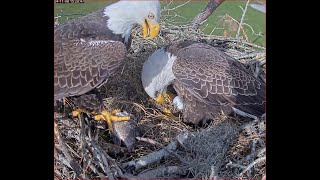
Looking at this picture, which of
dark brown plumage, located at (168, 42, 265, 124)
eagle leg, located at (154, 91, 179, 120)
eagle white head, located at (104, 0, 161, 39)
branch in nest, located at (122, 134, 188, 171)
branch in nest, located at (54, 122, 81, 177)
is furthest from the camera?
eagle leg, located at (154, 91, 179, 120)

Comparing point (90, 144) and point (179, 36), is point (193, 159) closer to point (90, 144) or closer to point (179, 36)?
point (90, 144)

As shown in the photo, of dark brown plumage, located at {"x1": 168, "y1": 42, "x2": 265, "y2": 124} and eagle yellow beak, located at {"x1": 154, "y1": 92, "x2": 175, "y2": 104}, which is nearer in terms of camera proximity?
dark brown plumage, located at {"x1": 168, "y1": 42, "x2": 265, "y2": 124}

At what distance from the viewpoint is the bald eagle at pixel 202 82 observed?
217 centimetres

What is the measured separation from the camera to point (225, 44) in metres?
2.75

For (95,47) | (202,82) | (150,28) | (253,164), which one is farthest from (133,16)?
(253,164)

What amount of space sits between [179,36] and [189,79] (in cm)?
68

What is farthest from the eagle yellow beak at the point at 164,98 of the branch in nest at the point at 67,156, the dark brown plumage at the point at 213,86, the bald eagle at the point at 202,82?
the branch in nest at the point at 67,156

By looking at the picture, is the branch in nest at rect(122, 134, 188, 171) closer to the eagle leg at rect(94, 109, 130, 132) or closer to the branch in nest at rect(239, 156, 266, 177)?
the eagle leg at rect(94, 109, 130, 132)

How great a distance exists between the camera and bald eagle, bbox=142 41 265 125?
2172 millimetres

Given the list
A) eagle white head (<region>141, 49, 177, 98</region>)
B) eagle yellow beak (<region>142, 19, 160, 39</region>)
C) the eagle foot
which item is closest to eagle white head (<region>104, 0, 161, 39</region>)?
eagle yellow beak (<region>142, 19, 160, 39</region>)

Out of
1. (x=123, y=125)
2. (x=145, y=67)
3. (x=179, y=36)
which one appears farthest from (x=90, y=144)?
(x=179, y=36)

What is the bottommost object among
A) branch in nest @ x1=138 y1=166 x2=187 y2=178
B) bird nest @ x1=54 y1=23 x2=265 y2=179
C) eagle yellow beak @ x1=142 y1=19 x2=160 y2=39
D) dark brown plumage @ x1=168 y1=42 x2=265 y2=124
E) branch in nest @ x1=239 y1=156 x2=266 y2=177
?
branch in nest @ x1=138 y1=166 x2=187 y2=178

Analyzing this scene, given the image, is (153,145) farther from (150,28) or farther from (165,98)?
(150,28)

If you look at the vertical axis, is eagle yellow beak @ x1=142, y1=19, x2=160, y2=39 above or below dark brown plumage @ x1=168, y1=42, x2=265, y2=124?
above
